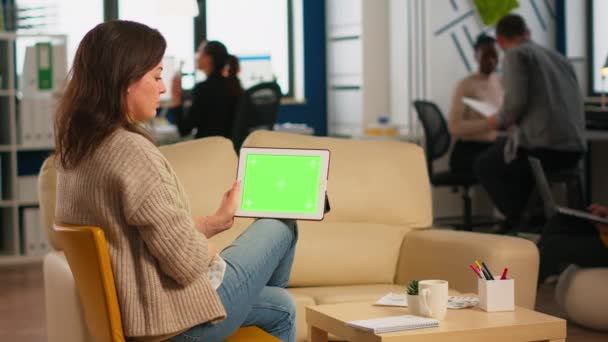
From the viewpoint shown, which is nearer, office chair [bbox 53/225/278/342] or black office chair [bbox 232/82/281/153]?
office chair [bbox 53/225/278/342]

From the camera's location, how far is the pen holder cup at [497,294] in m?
2.67

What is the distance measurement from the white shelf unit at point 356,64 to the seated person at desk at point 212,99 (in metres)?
1.93

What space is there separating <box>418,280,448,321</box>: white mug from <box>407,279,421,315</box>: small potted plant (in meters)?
0.03

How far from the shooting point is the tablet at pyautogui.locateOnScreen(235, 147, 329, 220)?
106 inches

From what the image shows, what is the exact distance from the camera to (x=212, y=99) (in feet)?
20.1

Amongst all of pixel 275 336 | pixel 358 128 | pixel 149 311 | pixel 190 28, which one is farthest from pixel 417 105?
pixel 149 311

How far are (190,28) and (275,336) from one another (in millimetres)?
5923

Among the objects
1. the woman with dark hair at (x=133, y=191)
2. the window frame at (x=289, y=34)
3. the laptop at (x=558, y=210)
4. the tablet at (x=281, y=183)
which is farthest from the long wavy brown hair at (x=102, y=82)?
the window frame at (x=289, y=34)

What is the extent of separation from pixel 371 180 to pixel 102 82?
1568mm

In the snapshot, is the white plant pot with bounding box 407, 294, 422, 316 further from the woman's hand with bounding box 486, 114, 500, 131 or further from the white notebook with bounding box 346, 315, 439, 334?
the woman's hand with bounding box 486, 114, 500, 131

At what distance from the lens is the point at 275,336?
2.66 meters

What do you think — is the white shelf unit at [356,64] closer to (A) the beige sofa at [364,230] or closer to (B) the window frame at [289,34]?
(B) the window frame at [289,34]

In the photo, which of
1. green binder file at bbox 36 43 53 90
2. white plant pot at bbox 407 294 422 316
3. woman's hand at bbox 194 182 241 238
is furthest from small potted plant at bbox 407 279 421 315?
green binder file at bbox 36 43 53 90

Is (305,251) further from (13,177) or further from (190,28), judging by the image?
(190,28)
